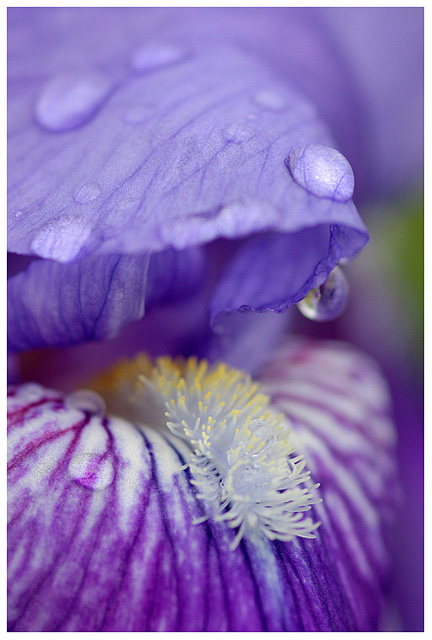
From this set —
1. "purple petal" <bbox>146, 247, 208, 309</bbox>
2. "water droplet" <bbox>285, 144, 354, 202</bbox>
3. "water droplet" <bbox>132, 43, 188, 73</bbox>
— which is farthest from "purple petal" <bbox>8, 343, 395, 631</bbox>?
"water droplet" <bbox>132, 43, 188, 73</bbox>

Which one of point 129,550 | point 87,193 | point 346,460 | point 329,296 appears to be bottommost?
point 346,460

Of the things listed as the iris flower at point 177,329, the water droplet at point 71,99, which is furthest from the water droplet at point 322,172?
the water droplet at point 71,99

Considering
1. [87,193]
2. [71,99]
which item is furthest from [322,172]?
[71,99]

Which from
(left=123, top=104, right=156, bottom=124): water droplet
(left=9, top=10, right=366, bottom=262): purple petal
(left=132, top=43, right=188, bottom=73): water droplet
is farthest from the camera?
(left=132, top=43, right=188, bottom=73): water droplet

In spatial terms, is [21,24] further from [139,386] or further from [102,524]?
[102,524]

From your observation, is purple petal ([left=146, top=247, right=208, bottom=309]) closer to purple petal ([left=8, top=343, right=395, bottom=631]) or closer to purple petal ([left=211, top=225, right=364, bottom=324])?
purple petal ([left=211, top=225, right=364, bottom=324])

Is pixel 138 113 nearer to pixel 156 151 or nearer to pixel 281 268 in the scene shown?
pixel 156 151

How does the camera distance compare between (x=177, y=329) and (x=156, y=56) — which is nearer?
(x=156, y=56)
